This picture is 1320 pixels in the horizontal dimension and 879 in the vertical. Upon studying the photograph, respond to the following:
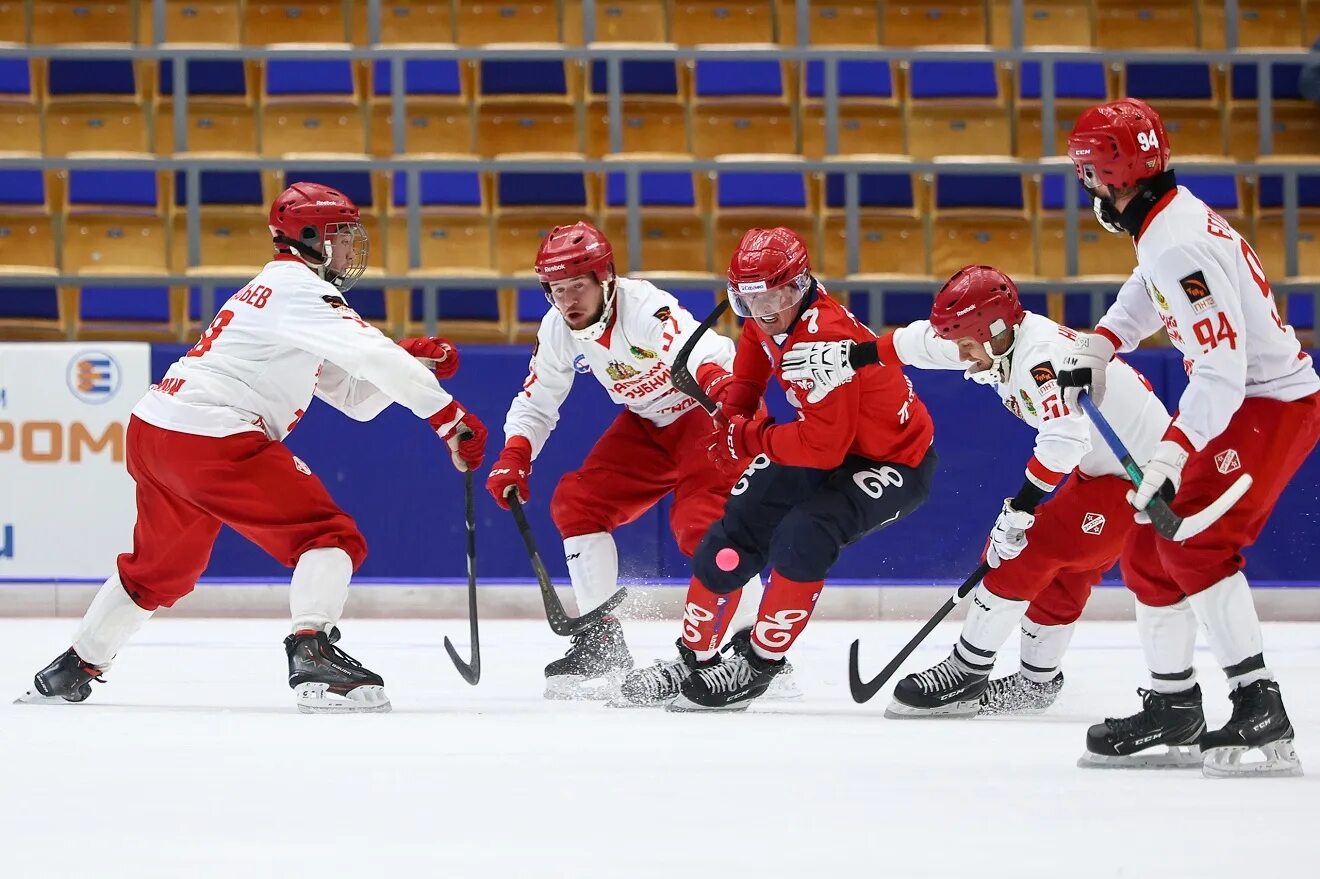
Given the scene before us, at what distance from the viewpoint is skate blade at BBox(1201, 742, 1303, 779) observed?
128 inches

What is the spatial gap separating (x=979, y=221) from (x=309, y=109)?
419 cm

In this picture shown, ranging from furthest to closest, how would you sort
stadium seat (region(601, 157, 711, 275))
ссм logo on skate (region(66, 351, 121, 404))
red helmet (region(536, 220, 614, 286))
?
stadium seat (region(601, 157, 711, 275)) < ссм logo on skate (region(66, 351, 121, 404)) < red helmet (region(536, 220, 614, 286))

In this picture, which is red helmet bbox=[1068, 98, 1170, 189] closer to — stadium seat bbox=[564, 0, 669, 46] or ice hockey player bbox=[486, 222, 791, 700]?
ice hockey player bbox=[486, 222, 791, 700]

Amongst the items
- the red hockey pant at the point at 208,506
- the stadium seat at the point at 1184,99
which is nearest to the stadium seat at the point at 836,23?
the stadium seat at the point at 1184,99

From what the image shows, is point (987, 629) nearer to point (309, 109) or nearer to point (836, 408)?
point (836, 408)

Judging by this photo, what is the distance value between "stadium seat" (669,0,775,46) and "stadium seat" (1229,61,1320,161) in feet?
9.75

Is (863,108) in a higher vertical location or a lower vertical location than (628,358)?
higher

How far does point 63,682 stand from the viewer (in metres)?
4.45

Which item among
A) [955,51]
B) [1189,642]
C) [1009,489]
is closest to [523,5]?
[955,51]

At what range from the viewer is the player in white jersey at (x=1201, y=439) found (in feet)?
10.6

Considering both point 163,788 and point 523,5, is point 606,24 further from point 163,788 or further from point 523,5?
point 163,788

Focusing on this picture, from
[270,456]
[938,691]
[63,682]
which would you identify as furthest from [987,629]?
[63,682]

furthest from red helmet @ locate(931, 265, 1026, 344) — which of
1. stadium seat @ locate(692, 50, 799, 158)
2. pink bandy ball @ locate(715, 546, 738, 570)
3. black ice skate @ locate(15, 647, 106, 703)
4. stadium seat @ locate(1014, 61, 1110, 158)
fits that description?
stadium seat @ locate(1014, 61, 1110, 158)

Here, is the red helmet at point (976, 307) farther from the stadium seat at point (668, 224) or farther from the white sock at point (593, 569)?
the stadium seat at point (668, 224)
